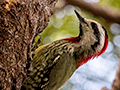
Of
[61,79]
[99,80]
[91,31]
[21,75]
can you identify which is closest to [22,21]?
[21,75]

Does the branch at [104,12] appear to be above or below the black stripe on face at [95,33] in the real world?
above

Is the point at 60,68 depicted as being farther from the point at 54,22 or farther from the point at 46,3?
the point at 54,22

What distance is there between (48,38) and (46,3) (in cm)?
240

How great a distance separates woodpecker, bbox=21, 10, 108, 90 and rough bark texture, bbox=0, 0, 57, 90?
0.33 meters

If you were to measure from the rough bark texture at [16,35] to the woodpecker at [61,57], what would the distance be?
329 mm

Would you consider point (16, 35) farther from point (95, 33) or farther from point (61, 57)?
point (95, 33)

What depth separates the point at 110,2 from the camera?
4672 millimetres

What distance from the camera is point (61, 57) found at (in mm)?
2658

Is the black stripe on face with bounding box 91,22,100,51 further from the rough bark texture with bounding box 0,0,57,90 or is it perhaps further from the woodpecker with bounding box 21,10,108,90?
the rough bark texture with bounding box 0,0,57,90

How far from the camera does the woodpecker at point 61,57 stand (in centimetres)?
258

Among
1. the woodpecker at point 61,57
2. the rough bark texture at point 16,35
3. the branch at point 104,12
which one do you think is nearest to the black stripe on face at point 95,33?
the woodpecker at point 61,57

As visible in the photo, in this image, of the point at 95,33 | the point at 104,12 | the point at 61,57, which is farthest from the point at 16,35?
the point at 104,12

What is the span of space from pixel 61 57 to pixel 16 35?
0.81m

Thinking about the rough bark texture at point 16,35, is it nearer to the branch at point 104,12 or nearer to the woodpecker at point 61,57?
the woodpecker at point 61,57
